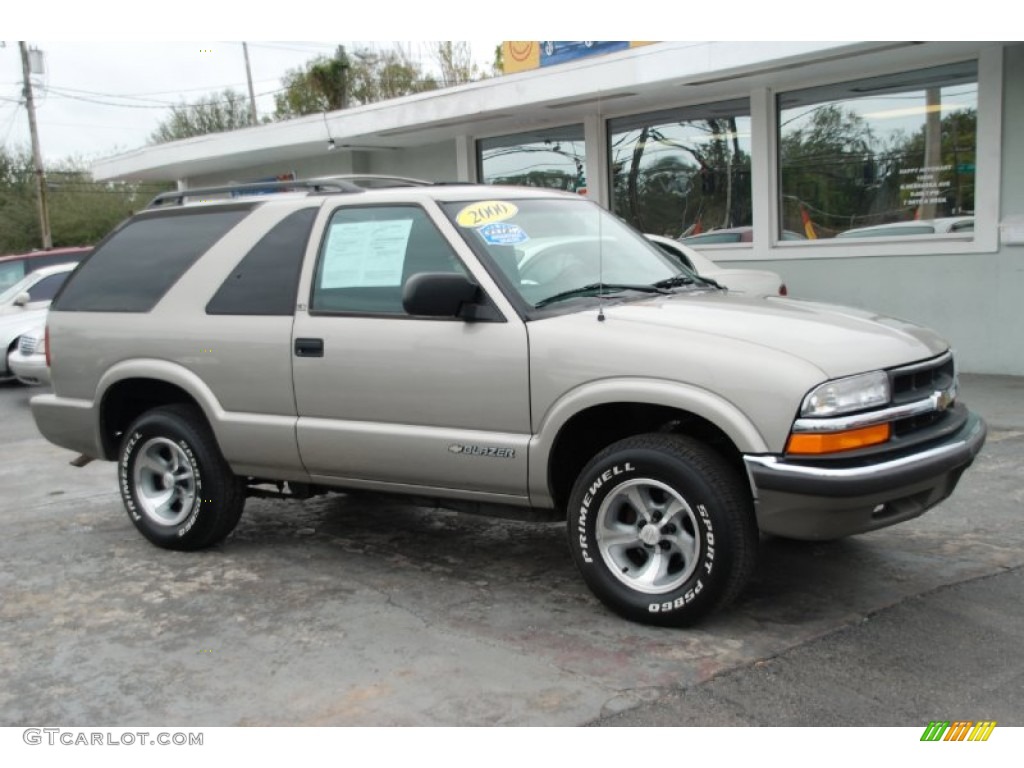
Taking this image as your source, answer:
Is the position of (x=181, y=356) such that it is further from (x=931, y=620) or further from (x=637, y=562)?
(x=931, y=620)

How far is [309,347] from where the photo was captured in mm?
5008

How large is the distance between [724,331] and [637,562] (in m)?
1.06

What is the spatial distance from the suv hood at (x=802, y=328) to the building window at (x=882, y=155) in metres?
6.59

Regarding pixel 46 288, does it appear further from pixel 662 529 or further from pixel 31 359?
pixel 662 529

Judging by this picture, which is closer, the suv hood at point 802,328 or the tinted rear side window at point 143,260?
the suv hood at point 802,328

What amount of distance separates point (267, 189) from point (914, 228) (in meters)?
7.51

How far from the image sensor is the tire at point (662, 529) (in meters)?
3.99

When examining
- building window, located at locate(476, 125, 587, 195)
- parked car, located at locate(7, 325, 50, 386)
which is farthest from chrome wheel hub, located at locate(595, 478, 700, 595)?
building window, located at locate(476, 125, 587, 195)

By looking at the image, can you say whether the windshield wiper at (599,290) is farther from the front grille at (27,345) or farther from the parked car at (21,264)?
the parked car at (21,264)

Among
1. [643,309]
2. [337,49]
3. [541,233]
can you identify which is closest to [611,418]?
[643,309]

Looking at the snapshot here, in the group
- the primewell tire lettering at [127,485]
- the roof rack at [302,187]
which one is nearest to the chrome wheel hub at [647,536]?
the roof rack at [302,187]

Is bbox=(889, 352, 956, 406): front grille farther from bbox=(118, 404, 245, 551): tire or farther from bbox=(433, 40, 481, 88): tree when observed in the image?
bbox=(433, 40, 481, 88): tree
